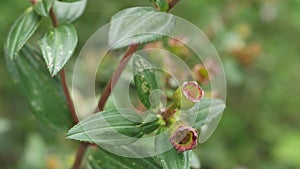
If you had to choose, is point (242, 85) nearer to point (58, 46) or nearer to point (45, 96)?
point (45, 96)

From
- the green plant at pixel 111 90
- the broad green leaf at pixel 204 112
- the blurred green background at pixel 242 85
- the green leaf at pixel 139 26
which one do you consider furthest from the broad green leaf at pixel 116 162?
the blurred green background at pixel 242 85

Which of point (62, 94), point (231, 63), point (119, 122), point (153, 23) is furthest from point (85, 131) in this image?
point (231, 63)

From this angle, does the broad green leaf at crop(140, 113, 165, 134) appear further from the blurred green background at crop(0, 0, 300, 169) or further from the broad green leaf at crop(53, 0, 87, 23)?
the blurred green background at crop(0, 0, 300, 169)

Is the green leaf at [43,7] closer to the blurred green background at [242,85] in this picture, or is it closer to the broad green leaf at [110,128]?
the broad green leaf at [110,128]

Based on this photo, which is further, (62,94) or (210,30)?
(210,30)

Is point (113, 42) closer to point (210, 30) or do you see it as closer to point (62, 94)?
point (62, 94)

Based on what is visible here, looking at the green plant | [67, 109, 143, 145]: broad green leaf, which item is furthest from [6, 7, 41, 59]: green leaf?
[67, 109, 143, 145]: broad green leaf
